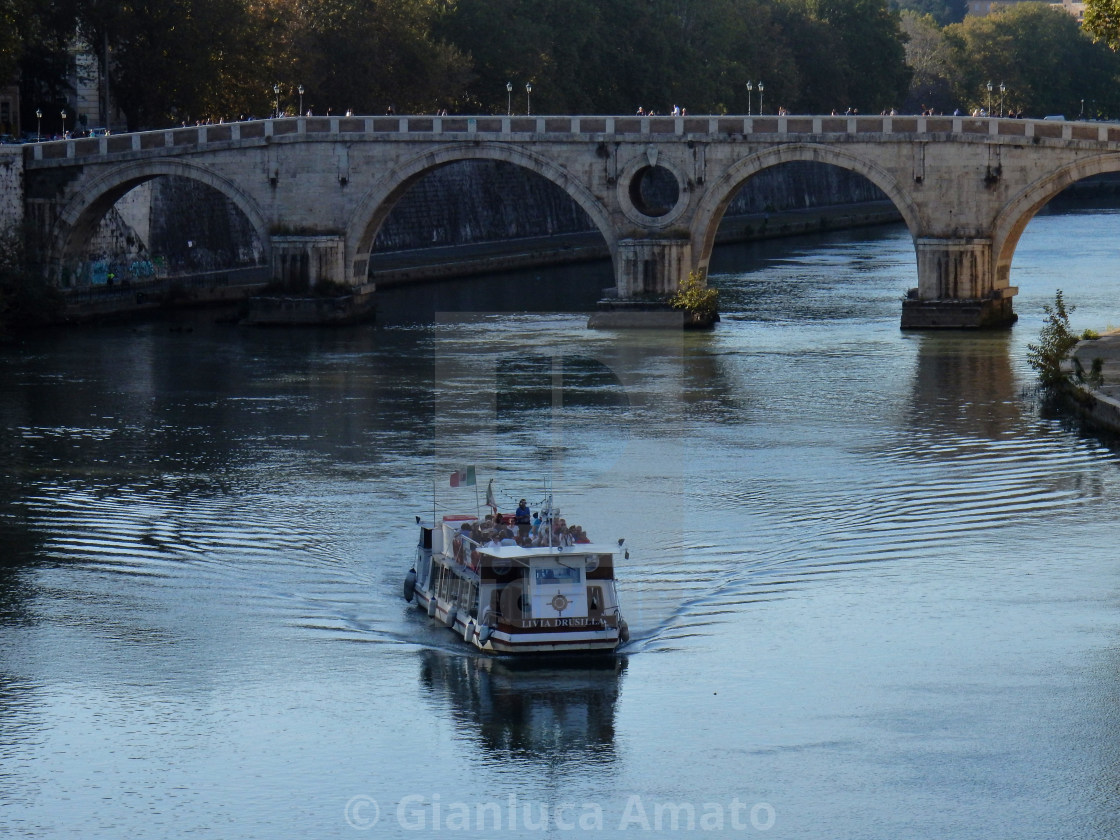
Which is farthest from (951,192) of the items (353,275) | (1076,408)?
(353,275)

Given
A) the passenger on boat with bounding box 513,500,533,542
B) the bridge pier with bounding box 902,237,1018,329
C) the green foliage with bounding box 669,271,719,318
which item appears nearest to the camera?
the passenger on boat with bounding box 513,500,533,542

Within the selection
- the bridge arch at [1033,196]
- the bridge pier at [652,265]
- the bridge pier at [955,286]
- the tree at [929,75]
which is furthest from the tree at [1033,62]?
the bridge pier at [955,286]

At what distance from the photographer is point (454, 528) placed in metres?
26.8

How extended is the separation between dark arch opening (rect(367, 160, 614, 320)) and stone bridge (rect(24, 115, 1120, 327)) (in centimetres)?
266

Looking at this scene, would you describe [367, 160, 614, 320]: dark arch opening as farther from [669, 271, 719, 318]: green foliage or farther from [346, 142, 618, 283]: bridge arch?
[669, 271, 719, 318]: green foliage

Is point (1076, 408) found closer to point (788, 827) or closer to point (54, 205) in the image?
point (788, 827)

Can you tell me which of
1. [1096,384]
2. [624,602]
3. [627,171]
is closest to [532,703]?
[624,602]

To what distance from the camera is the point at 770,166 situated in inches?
2191

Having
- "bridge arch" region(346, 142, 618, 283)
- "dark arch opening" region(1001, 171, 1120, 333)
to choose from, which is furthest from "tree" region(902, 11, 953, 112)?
"bridge arch" region(346, 142, 618, 283)

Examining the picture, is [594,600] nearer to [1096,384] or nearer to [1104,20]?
[1096,384]

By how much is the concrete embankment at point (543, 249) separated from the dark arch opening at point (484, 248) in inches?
1.7

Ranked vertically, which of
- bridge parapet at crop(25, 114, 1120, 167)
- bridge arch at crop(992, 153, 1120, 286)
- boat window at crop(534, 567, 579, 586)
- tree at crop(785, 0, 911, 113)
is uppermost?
tree at crop(785, 0, 911, 113)

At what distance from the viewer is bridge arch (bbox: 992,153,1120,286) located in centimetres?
5212

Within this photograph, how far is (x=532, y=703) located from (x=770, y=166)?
34624 millimetres
